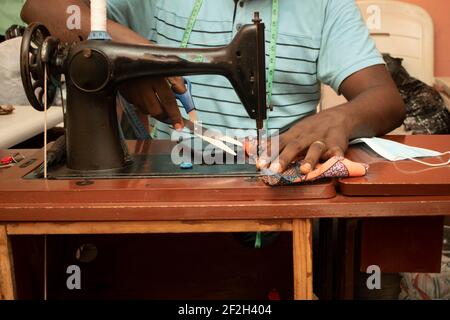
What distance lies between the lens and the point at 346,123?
4.04 ft

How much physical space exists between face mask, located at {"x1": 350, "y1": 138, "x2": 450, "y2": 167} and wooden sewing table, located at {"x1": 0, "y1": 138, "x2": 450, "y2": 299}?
0.57 ft

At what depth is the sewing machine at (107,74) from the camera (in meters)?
1.05

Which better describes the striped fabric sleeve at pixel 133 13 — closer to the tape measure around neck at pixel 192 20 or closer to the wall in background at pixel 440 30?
the tape measure around neck at pixel 192 20

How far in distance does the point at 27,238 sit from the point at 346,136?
0.66 meters

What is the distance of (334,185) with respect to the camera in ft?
3.26

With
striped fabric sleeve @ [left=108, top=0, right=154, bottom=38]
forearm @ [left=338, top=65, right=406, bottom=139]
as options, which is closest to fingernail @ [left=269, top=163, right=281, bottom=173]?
forearm @ [left=338, top=65, right=406, bottom=139]

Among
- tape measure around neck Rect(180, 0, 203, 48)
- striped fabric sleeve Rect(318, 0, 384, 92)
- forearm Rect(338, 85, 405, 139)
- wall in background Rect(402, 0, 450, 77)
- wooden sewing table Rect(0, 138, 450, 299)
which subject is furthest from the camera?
wall in background Rect(402, 0, 450, 77)

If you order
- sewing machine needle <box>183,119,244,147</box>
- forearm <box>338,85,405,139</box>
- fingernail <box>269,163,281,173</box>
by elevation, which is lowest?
fingernail <box>269,163,281,173</box>

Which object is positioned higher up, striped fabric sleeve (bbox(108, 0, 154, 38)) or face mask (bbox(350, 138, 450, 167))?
striped fabric sleeve (bbox(108, 0, 154, 38))

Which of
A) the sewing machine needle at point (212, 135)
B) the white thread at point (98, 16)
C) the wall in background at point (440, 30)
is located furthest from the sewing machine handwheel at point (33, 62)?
the wall in background at point (440, 30)

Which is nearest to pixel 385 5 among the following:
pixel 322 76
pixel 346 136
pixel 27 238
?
pixel 322 76

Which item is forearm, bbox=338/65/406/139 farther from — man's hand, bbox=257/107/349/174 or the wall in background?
the wall in background

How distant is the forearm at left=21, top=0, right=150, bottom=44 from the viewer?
1.25 m

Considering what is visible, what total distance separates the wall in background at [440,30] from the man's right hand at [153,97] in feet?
7.92
